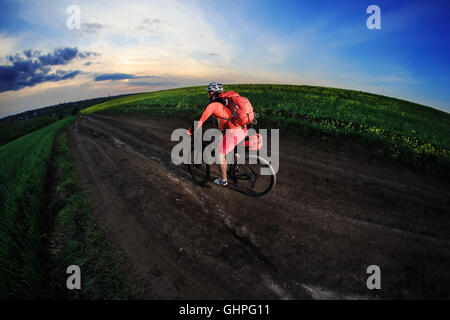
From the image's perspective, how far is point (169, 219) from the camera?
4.14m

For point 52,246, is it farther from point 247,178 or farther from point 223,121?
point 247,178

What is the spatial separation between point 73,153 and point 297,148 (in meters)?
10.3

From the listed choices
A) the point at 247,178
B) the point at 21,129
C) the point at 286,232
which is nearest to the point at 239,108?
the point at 247,178

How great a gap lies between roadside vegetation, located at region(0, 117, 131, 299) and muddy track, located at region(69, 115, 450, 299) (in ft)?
1.02

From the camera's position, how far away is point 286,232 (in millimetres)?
3713

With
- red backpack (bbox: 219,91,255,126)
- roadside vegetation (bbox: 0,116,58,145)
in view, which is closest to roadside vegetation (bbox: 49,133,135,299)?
red backpack (bbox: 219,91,255,126)

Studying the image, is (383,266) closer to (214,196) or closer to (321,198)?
(321,198)

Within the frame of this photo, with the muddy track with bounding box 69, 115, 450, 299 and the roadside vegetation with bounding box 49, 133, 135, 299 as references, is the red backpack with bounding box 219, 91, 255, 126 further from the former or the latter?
the roadside vegetation with bounding box 49, 133, 135, 299

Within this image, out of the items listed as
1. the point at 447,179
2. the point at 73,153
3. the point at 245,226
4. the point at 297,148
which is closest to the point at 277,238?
the point at 245,226

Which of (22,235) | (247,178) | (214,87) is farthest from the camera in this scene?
(247,178)

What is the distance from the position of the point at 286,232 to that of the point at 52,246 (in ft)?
14.5

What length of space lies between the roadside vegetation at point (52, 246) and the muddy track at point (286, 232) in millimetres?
310
